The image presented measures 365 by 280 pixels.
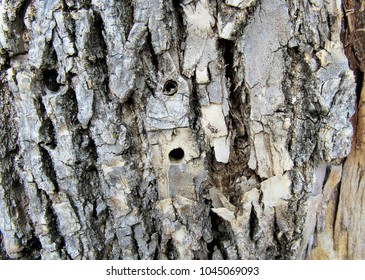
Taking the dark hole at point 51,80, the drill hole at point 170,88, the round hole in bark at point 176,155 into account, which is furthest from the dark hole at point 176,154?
the dark hole at point 51,80

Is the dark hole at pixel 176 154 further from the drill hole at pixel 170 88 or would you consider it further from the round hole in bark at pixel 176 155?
the drill hole at pixel 170 88

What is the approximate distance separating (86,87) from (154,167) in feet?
1.16

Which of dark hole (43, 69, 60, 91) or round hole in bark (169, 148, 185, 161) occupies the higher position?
dark hole (43, 69, 60, 91)

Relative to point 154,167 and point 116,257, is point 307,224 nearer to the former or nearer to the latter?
point 154,167

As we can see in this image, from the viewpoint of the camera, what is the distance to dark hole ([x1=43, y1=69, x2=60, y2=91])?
3.75 feet

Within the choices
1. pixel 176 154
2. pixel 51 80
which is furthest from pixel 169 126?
pixel 51 80

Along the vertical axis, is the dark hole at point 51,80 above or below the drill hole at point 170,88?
above

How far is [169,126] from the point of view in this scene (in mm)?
1133

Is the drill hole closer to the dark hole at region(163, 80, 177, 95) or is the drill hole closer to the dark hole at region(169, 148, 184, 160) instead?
the dark hole at region(163, 80, 177, 95)

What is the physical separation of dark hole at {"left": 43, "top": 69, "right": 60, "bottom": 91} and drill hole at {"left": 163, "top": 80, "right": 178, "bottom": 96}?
1.21 ft

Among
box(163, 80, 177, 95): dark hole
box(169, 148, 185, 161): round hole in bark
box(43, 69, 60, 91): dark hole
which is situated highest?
box(43, 69, 60, 91): dark hole

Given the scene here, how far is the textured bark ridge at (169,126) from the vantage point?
3.58 ft

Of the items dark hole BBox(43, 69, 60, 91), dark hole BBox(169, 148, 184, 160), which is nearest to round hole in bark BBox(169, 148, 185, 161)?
dark hole BBox(169, 148, 184, 160)
